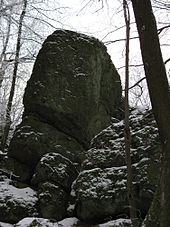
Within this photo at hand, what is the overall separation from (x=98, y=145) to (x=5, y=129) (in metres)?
6.34

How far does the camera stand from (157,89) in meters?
3.72

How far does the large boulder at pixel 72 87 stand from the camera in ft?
32.3

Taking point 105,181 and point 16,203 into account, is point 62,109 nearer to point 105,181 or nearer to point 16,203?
point 16,203

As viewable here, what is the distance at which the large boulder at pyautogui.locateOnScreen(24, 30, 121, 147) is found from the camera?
9.86 m

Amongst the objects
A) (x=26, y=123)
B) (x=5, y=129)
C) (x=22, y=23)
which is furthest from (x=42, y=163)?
(x=5, y=129)

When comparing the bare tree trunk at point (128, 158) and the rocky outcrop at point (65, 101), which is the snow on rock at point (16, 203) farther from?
the bare tree trunk at point (128, 158)

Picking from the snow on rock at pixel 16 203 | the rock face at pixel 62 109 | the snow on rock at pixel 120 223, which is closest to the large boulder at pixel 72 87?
the rock face at pixel 62 109

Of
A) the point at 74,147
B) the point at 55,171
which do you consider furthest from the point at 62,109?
the point at 55,171

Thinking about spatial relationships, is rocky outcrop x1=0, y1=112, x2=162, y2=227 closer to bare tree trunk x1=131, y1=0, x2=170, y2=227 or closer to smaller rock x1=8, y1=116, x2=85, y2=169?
smaller rock x1=8, y1=116, x2=85, y2=169

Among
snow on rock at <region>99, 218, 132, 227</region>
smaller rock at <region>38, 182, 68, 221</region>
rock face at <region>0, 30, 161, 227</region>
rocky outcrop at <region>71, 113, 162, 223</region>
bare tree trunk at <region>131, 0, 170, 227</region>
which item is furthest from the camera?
smaller rock at <region>38, 182, 68, 221</region>

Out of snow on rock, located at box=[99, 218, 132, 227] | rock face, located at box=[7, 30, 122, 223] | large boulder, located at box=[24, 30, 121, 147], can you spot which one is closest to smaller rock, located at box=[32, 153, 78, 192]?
rock face, located at box=[7, 30, 122, 223]

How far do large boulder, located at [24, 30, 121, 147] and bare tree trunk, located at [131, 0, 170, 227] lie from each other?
241 inches

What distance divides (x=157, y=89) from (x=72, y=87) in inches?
257

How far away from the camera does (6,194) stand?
8156 mm
